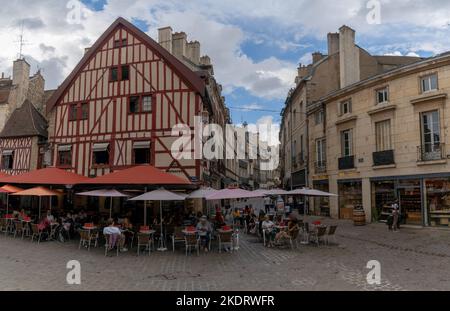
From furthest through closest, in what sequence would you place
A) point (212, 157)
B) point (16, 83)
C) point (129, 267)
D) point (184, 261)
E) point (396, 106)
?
point (16, 83), point (212, 157), point (396, 106), point (184, 261), point (129, 267)

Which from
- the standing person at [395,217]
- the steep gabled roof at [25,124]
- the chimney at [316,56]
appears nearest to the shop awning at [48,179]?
the steep gabled roof at [25,124]

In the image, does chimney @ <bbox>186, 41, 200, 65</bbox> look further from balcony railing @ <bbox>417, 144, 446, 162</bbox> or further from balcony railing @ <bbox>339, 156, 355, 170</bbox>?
balcony railing @ <bbox>417, 144, 446, 162</bbox>

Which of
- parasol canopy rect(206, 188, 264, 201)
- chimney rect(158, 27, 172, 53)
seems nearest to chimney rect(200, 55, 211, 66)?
chimney rect(158, 27, 172, 53)

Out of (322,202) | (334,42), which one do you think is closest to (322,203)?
(322,202)

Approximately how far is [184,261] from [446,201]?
38.9ft

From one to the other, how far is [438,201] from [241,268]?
11.3 metres

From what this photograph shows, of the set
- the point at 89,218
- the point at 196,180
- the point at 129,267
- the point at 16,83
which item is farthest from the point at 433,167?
the point at 16,83

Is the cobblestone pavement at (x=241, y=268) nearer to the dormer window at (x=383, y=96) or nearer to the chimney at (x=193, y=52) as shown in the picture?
the dormer window at (x=383, y=96)

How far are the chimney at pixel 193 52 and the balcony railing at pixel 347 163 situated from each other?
12861 millimetres

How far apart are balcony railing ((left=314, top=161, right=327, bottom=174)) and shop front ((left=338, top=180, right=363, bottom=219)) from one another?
1808 mm

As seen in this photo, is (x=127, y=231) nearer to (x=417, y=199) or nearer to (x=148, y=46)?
(x=148, y=46)

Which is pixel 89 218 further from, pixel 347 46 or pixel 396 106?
pixel 347 46

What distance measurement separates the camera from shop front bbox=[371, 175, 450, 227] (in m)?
15.0

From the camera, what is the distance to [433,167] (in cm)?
1520
